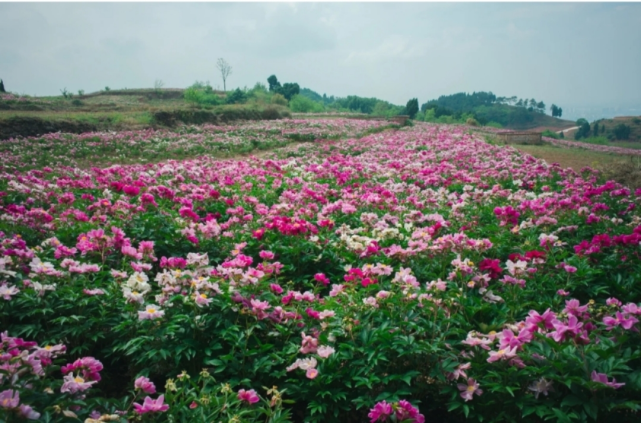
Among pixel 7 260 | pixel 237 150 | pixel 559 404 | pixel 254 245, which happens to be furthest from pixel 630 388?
pixel 237 150

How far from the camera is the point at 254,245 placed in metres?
4.10

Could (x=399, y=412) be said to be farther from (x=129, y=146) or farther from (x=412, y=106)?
(x=412, y=106)

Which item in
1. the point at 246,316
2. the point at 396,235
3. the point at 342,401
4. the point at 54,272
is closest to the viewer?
the point at 342,401

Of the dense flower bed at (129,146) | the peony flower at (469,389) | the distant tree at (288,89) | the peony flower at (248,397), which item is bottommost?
the peony flower at (469,389)

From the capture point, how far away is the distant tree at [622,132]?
97.9 feet

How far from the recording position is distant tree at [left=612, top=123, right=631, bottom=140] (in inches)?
1174

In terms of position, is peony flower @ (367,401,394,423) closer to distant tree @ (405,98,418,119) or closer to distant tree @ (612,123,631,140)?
distant tree @ (612,123,631,140)

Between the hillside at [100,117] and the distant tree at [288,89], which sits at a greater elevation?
the distant tree at [288,89]

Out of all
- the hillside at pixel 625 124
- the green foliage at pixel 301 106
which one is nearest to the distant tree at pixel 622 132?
the hillside at pixel 625 124

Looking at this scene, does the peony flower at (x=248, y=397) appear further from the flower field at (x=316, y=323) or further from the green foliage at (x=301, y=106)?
the green foliage at (x=301, y=106)

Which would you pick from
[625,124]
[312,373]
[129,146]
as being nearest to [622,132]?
[625,124]

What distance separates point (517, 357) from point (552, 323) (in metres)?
0.24

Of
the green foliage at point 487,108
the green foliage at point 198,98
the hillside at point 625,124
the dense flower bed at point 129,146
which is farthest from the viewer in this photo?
the green foliage at point 487,108

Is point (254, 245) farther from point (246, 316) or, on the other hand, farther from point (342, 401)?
point (342, 401)
